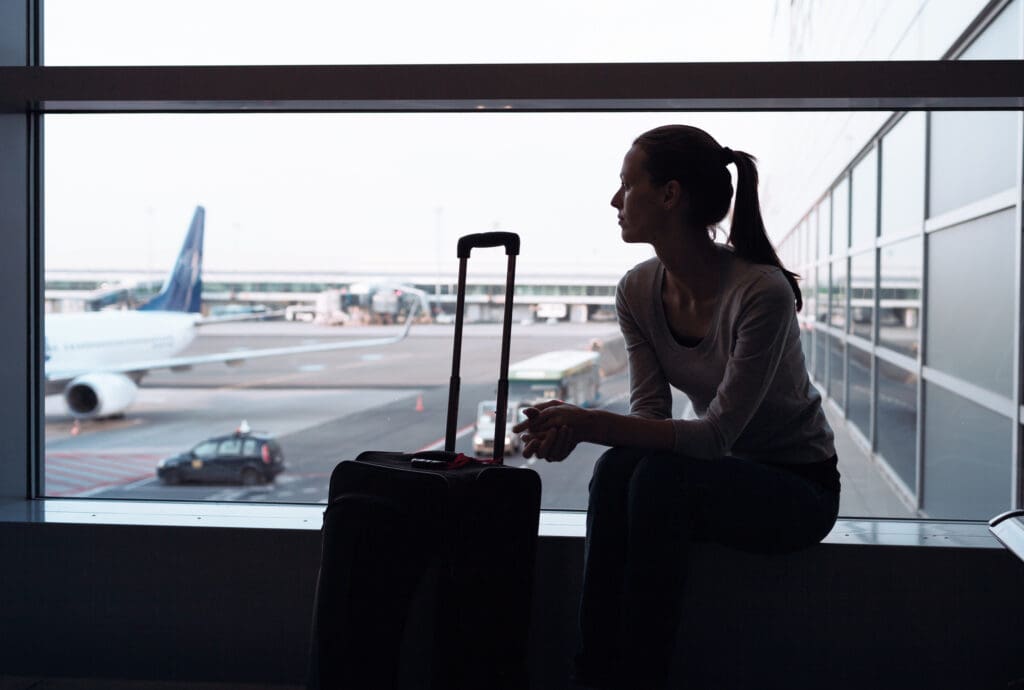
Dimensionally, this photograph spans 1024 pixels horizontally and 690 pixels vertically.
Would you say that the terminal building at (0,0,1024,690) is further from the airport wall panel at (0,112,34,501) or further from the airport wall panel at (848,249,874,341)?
the airport wall panel at (848,249,874,341)

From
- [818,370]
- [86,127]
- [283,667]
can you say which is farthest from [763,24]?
[818,370]

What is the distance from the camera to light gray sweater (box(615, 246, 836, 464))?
1.18m

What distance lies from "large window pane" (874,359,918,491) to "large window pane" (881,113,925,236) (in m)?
0.70

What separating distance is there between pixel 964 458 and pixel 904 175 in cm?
139

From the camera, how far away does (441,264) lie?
6.88 feet

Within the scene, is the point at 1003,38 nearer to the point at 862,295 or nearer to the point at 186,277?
the point at 862,295

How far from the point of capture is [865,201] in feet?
14.1

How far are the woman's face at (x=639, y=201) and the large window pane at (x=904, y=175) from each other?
2.55m

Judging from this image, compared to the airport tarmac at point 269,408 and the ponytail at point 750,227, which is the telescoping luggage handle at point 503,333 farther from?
the airport tarmac at point 269,408

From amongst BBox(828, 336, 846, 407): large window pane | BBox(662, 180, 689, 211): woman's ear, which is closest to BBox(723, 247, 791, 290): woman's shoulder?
BBox(662, 180, 689, 211): woman's ear

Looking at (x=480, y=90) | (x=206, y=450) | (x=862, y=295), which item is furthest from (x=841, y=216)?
(x=206, y=450)

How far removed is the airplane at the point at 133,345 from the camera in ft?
38.2

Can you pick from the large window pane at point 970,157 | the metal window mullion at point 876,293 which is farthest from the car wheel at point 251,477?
the large window pane at point 970,157

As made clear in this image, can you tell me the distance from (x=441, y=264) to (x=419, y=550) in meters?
1.02
